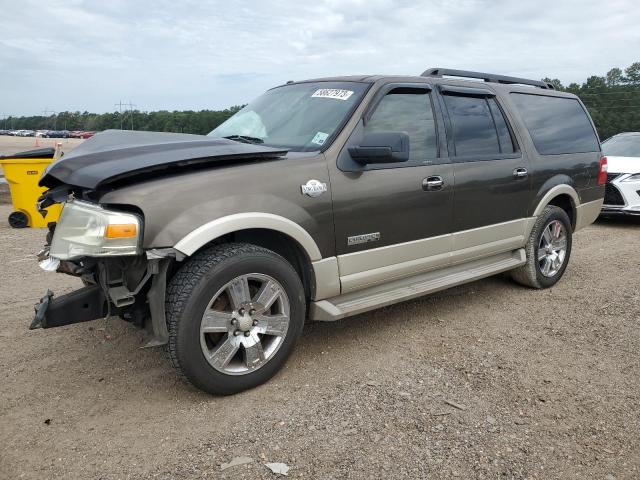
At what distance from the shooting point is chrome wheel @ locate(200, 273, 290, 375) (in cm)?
297

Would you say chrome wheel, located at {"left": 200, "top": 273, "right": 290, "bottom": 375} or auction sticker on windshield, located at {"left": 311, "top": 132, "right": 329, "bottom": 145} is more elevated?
auction sticker on windshield, located at {"left": 311, "top": 132, "right": 329, "bottom": 145}

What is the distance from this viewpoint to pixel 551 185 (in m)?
5.08

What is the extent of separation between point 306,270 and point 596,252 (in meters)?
5.24

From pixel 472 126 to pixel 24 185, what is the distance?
6944 mm

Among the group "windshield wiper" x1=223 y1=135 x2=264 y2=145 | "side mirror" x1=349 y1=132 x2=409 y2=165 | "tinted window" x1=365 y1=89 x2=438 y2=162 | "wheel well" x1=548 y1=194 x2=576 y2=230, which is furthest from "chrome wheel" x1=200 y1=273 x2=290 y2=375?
"wheel well" x1=548 y1=194 x2=576 y2=230

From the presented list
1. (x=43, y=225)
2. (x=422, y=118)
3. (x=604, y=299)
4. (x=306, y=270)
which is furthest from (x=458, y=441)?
(x=43, y=225)

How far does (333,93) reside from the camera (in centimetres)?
391

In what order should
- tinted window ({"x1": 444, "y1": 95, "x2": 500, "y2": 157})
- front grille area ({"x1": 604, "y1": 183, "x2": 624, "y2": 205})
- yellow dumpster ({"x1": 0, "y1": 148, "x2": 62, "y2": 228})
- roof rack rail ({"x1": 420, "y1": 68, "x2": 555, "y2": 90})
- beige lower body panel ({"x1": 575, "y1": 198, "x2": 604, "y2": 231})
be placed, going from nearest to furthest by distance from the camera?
1. tinted window ({"x1": 444, "y1": 95, "x2": 500, "y2": 157})
2. roof rack rail ({"x1": 420, "y1": 68, "x2": 555, "y2": 90})
3. beige lower body panel ({"x1": 575, "y1": 198, "x2": 604, "y2": 231})
4. yellow dumpster ({"x1": 0, "y1": 148, "x2": 62, "y2": 228})
5. front grille area ({"x1": 604, "y1": 183, "x2": 624, "y2": 205})

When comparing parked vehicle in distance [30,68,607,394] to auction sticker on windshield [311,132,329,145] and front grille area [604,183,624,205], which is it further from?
front grille area [604,183,624,205]

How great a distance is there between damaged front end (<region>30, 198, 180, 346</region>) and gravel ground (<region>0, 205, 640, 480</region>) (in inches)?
19.8

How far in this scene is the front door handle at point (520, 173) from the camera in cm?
466

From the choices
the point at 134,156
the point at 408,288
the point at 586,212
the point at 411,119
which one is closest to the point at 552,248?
the point at 586,212

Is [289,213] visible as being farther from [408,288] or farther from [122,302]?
[408,288]

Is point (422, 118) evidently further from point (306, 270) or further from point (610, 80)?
point (610, 80)
